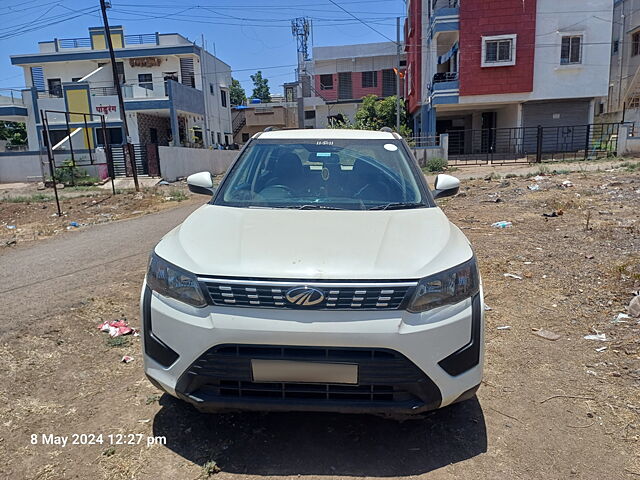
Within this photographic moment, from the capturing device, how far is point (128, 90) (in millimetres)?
27812

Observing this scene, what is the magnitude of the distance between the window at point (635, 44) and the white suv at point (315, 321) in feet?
121

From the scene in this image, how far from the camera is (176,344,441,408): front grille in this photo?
2.21 m

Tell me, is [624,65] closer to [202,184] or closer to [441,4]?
[441,4]

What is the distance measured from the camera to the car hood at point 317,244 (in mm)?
→ 2328

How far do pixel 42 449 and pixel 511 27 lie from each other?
28.0m

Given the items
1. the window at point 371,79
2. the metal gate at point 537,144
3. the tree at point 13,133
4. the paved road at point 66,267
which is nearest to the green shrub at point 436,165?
the metal gate at point 537,144

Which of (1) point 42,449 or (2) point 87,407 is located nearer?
(1) point 42,449

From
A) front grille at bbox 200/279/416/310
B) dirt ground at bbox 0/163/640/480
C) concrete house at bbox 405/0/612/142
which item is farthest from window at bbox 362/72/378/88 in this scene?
front grille at bbox 200/279/416/310

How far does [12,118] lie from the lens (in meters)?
31.8

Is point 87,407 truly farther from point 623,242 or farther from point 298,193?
point 623,242

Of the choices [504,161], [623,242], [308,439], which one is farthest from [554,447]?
[504,161]

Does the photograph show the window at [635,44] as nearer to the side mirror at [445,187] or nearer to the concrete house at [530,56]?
the concrete house at [530,56]

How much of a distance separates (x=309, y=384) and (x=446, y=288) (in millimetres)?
799

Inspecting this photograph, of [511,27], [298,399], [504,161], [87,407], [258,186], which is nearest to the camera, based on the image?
[298,399]
